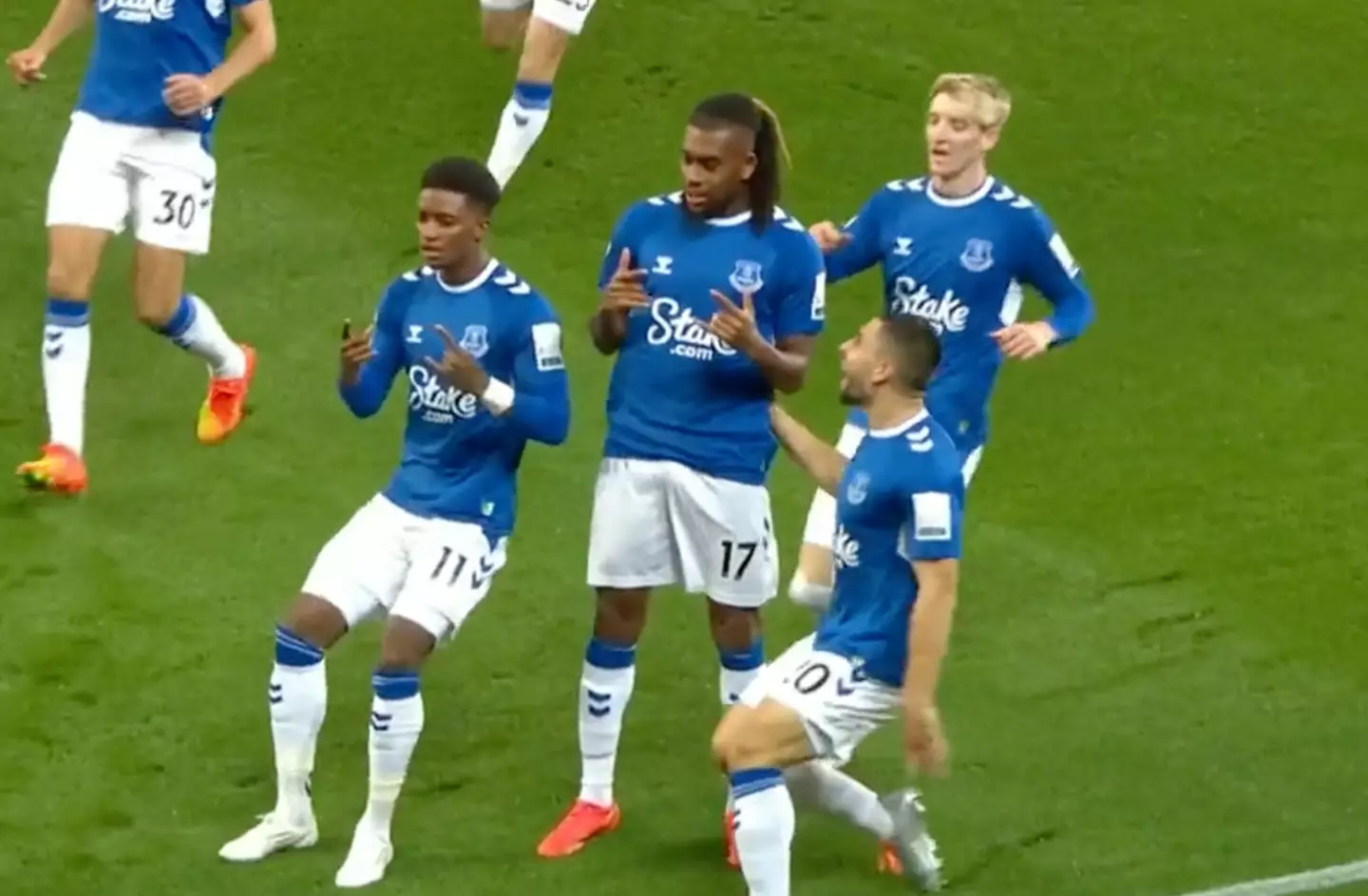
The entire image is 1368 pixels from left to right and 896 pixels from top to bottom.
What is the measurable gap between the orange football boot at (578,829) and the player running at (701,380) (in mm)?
33

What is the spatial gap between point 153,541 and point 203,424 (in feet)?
2.45

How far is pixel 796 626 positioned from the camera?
27.9 ft

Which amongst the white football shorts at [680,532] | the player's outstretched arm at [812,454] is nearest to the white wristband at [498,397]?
the white football shorts at [680,532]

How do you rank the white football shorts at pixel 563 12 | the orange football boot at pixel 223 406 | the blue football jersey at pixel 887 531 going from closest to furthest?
the blue football jersey at pixel 887 531 < the orange football boot at pixel 223 406 < the white football shorts at pixel 563 12

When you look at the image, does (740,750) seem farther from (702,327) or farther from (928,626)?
(702,327)

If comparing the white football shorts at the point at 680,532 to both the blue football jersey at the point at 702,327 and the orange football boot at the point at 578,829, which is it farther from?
the orange football boot at the point at 578,829

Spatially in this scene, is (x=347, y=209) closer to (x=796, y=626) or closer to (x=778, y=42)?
(x=778, y=42)

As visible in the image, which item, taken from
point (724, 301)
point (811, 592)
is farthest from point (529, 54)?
point (724, 301)

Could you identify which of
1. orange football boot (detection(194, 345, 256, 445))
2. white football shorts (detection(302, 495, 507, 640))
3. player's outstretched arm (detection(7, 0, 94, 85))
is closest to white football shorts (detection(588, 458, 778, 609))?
white football shorts (detection(302, 495, 507, 640))

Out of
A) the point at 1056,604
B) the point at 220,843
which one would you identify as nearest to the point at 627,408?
the point at 220,843

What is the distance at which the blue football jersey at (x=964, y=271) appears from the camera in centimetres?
711

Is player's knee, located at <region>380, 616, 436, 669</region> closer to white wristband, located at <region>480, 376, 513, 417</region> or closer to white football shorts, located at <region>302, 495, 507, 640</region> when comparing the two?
white football shorts, located at <region>302, 495, 507, 640</region>

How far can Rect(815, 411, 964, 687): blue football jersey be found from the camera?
5.83 meters

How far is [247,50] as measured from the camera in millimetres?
8352
